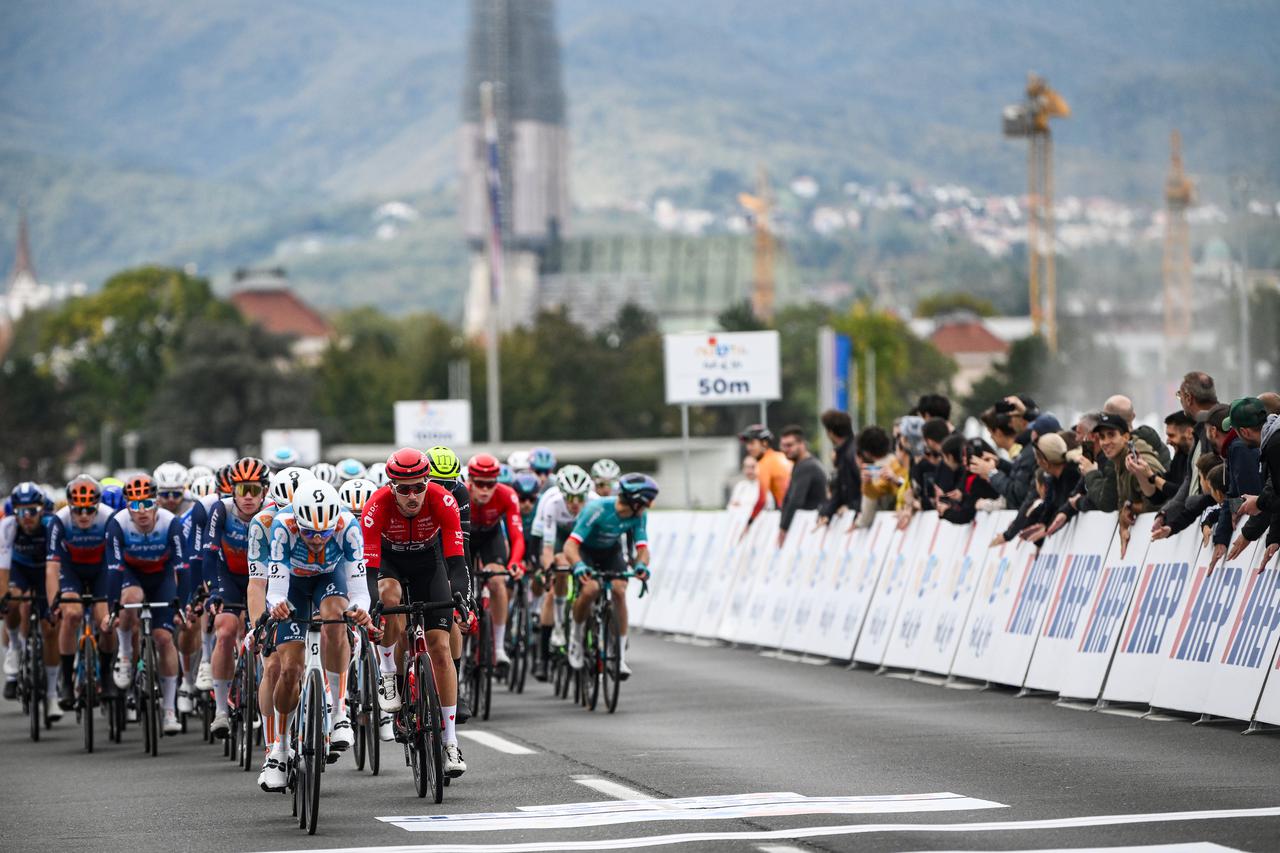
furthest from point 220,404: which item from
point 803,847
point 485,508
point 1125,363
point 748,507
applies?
point 803,847

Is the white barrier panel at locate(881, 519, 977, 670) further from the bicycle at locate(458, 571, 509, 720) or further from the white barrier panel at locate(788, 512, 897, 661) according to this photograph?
the bicycle at locate(458, 571, 509, 720)

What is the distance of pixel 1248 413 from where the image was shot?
13477 millimetres

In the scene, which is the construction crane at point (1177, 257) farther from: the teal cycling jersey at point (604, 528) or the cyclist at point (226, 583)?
the cyclist at point (226, 583)

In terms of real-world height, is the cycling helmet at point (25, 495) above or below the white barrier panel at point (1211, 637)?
above

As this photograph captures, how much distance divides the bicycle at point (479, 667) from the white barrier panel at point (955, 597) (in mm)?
3792

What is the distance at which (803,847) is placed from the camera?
29.7 feet

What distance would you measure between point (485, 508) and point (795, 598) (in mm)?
6229

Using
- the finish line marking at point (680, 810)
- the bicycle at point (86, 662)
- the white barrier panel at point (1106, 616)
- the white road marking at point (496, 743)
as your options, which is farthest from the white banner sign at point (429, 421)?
the finish line marking at point (680, 810)

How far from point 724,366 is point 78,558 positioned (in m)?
18.1

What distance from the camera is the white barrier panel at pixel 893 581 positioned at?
19.7 metres

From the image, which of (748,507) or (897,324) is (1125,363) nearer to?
(748,507)

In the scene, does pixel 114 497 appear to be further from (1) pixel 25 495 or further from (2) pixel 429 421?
(2) pixel 429 421

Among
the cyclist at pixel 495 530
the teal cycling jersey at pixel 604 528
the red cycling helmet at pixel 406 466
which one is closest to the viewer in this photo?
the red cycling helmet at pixel 406 466

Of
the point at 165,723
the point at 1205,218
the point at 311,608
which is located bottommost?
the point at 165,723
